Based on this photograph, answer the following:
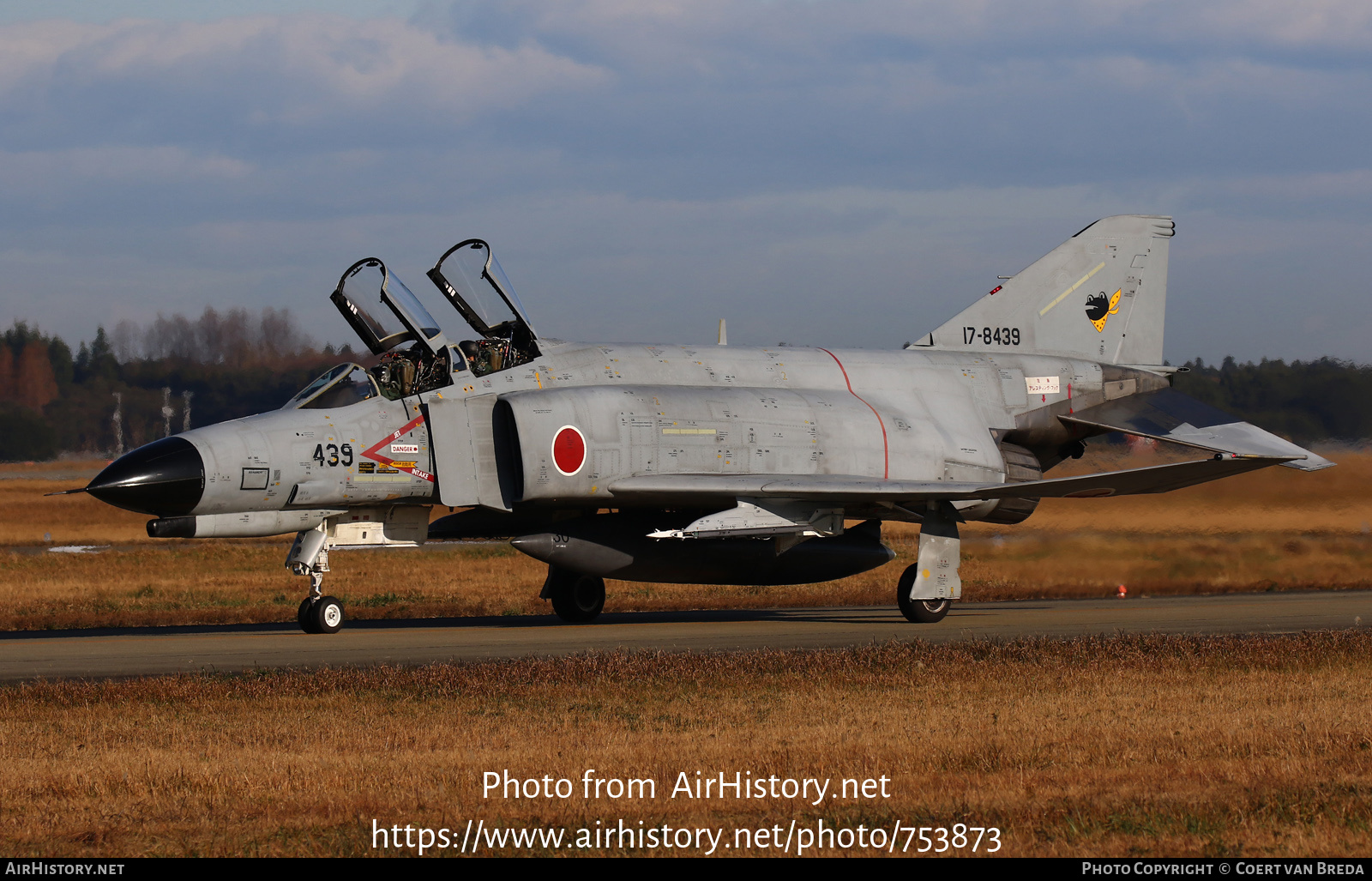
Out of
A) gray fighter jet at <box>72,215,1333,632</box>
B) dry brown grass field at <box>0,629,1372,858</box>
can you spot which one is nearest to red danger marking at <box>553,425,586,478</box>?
gray fighter jet at <box>72,215,1333,632</box>

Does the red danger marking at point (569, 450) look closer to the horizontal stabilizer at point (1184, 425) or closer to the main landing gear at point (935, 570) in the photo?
the main landing gear at point (935, 570)

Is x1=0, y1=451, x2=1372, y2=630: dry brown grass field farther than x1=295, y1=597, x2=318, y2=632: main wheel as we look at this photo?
Yes

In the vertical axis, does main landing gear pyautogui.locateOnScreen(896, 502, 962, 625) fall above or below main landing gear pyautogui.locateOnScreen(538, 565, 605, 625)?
above

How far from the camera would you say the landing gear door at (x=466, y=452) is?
1473 centimetres

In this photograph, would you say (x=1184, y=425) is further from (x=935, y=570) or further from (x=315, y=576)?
(x=315, y=576)

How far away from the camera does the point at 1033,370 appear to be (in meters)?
18.8

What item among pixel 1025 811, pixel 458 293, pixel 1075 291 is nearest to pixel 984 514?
pixel 1075 291

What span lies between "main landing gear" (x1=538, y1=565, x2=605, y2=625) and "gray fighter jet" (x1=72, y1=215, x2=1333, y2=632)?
2 cm

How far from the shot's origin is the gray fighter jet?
14141mm

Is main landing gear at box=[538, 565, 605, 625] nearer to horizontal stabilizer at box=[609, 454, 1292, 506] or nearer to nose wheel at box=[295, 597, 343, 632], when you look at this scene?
horizontal stabilizer at box=[609, 454, 1292, 506]

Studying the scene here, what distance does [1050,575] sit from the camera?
19594mm

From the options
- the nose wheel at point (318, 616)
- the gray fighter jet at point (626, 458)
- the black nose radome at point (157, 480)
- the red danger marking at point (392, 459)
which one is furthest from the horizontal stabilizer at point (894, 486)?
the black nose radome at point (157, 480)

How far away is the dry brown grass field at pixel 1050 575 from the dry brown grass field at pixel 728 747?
852 centimetres

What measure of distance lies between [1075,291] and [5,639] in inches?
569
